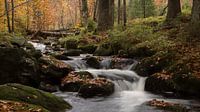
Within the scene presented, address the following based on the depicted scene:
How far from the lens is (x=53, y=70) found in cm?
1595

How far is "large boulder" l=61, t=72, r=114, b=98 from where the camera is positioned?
537 inches

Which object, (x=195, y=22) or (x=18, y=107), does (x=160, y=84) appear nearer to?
(x=195, y=22)

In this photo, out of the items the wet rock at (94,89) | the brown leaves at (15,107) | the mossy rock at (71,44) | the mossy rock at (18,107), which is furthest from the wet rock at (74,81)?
the mossy rock at (71,44)

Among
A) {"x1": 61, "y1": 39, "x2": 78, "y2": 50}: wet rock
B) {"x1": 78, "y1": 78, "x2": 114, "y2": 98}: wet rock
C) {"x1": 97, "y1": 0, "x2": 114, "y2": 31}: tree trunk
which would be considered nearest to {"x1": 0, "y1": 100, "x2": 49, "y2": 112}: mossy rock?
{"x1": 78, "y1": 78, "x2": 114, "y2": 98}: wet rock

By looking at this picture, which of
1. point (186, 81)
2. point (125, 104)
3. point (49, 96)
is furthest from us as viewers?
point (186, 81)

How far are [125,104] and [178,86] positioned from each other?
2433 mm

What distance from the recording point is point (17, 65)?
14602mm

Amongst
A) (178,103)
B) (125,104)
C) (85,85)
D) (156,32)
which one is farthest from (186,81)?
(156,32)

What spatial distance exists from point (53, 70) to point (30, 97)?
17.5 ft

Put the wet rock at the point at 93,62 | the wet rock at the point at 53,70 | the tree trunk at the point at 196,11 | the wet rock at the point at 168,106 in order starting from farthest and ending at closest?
1. the tree trunk at the point at 196,11
2. the wet rock at the point at 93,62
3. the wet rock at the point at 53,70
4. the wet rock at the point at 168,106

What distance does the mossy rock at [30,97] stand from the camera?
33.9 feet

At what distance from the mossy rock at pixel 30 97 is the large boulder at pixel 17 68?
3514mm

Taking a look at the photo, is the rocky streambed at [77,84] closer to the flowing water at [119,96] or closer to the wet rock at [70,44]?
the flowing water at [119,96]

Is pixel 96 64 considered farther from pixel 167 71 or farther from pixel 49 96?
pixel 49 96
